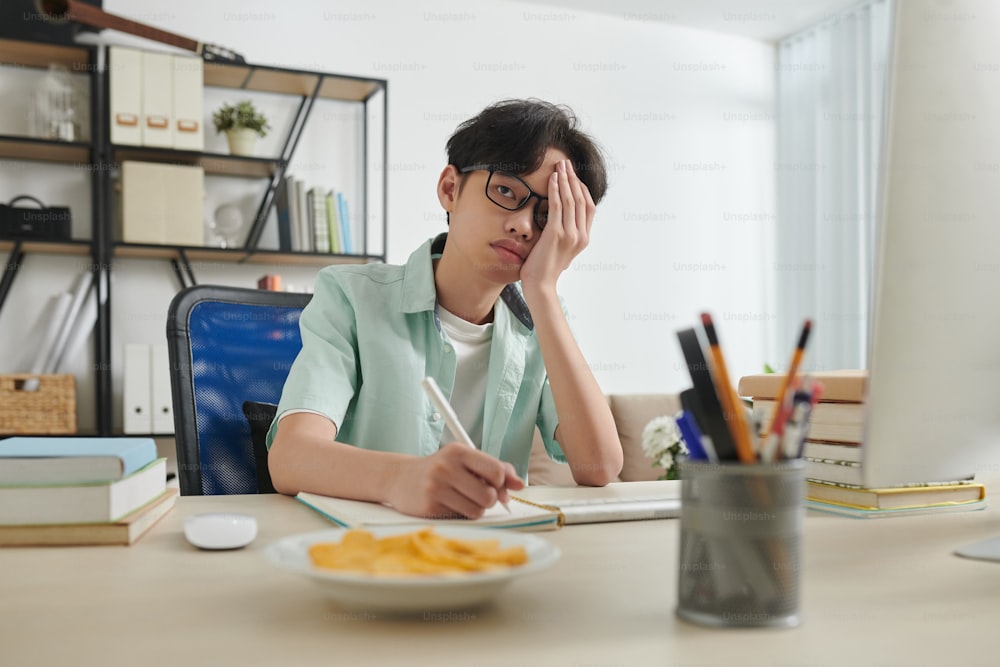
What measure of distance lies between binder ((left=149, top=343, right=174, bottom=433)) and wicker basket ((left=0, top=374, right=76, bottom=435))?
25 cm

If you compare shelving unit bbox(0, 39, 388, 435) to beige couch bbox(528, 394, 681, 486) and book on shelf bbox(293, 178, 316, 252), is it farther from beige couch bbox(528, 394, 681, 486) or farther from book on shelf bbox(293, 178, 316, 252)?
beige couch bbox(528, 394, 681, 486)

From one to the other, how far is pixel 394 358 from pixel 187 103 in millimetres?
2224

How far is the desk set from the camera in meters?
0.46

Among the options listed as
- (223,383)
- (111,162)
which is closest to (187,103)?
(111,162)

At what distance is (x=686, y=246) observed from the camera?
430 centimetres

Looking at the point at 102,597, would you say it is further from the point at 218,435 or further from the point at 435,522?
the point at 218,435

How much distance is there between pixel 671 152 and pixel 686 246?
0.48 meters

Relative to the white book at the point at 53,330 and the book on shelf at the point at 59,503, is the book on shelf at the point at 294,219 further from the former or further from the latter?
the book on shelf at the point at 59,503

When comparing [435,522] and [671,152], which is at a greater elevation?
[671,152]

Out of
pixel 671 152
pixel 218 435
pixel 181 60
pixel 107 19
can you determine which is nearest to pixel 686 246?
pixel 671 152

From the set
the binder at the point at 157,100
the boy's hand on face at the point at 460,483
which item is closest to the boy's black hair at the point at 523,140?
the boy's hand on face at the point at 460,483

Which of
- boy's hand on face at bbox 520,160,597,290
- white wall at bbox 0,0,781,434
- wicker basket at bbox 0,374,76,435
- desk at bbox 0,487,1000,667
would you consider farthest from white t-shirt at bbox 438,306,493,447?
white wall at bbox 0,0,781,434

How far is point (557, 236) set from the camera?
1.37 meters

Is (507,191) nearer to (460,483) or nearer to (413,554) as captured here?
(460,483)
